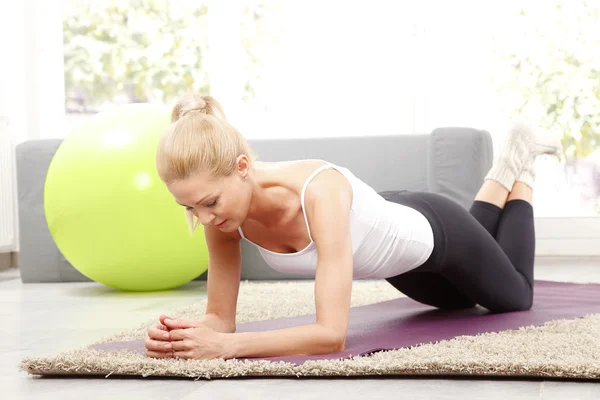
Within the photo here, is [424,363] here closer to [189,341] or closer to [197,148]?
[189,341]

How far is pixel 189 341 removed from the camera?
5.03 feet

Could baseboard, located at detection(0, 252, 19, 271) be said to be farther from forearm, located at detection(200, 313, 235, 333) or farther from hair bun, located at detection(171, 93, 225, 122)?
hair bun, located at detection(171, 93, 225, 122)

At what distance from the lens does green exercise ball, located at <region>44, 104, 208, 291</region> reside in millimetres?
2904

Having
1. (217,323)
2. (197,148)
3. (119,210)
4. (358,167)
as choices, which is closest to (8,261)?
(119,210)

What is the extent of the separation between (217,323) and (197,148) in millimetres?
486

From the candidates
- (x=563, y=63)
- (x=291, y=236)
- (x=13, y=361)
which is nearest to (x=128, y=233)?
(x=13, y=361)

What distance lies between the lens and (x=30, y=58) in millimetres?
4742

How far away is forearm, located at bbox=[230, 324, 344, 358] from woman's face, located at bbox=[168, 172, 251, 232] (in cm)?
23

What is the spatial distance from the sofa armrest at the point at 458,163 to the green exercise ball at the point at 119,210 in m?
1.05

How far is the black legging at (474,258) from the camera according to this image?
198 centimetres

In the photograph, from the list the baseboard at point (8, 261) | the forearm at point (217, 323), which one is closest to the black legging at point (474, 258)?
the forearm at point (217, 323)

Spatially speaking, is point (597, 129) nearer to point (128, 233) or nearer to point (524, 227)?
point (524, 227)

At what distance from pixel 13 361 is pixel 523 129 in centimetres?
157

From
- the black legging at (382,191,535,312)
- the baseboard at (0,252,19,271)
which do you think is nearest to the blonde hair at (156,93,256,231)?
the black legging at (382,191,535,312)
